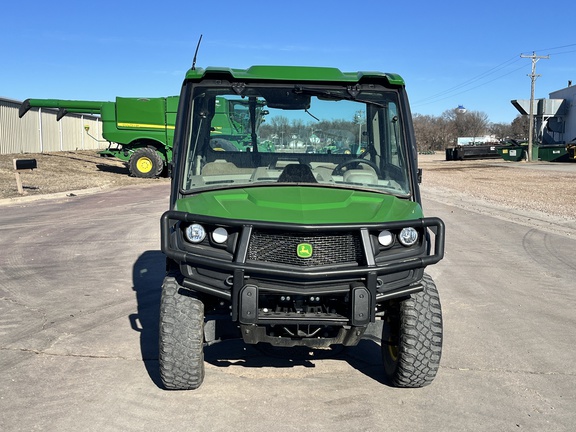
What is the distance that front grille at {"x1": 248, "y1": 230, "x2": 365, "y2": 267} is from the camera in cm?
414

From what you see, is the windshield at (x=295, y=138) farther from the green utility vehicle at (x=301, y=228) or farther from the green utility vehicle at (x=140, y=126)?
the green utility vehicle at (x=140, y=126)

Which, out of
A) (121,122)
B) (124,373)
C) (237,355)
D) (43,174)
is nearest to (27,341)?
(124,373)

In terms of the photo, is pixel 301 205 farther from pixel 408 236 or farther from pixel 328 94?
pixel 328 94

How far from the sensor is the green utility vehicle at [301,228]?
4.12 m

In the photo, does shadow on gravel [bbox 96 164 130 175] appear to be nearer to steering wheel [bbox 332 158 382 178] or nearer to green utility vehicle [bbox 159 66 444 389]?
green utility vehicle [bbox 159 66 444 389]

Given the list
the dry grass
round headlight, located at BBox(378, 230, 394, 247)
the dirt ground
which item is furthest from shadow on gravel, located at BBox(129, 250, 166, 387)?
the dry grass

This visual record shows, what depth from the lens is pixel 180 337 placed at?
441cm

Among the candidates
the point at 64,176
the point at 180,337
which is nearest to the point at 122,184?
the point at 64,176

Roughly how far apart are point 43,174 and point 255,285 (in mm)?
24536

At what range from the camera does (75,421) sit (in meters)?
4.14

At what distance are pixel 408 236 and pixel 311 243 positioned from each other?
2.19ft

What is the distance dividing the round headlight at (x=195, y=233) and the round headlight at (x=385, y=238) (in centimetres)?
113

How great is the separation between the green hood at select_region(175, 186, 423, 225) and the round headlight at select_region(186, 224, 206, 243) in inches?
3.7

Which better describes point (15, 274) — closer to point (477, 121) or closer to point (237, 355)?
point (237, 355)
